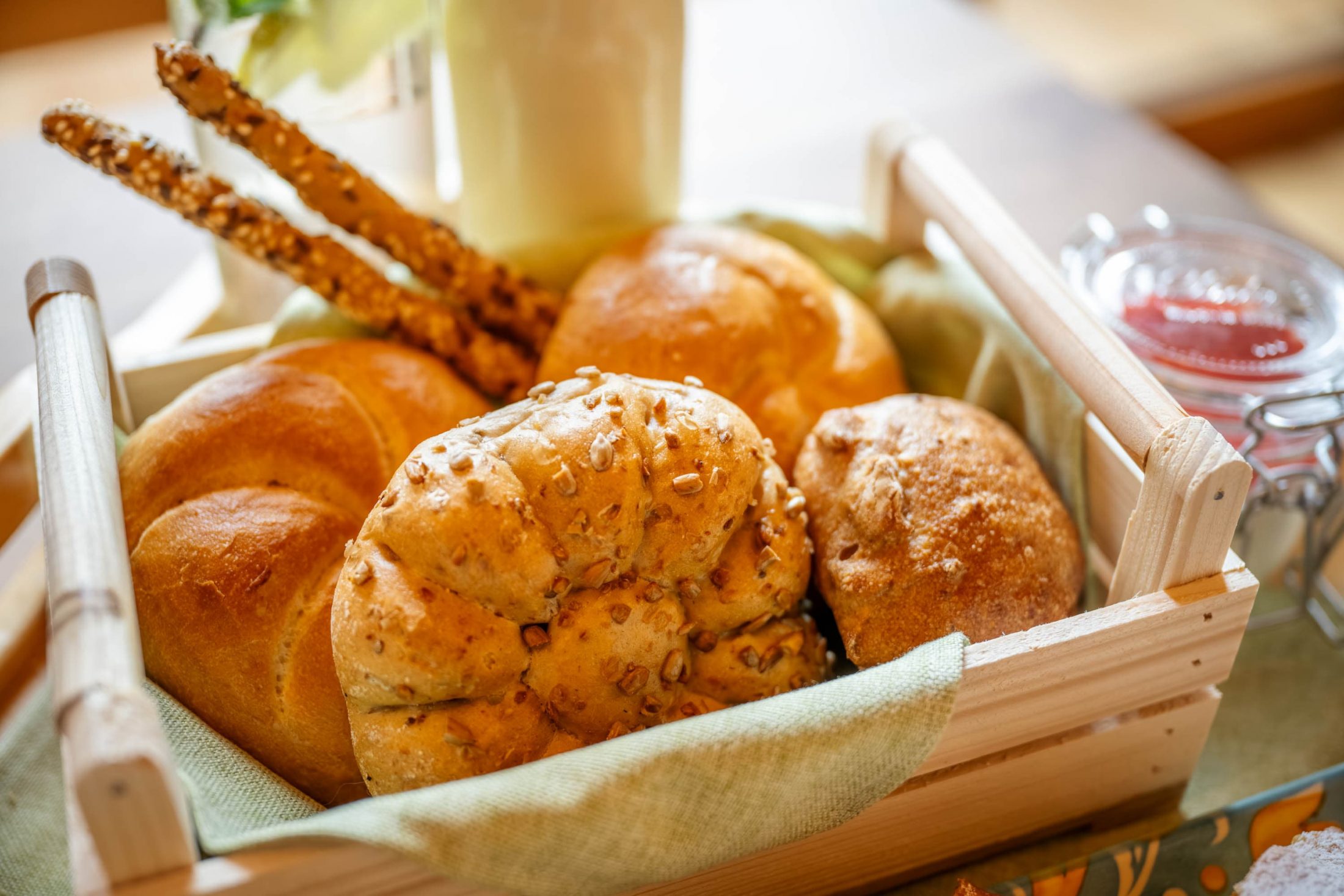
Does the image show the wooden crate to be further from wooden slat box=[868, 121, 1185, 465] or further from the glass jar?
the glass jar

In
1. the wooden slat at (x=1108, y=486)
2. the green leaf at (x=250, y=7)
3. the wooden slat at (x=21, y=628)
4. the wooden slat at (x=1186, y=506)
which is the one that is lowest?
the wooden slat at (x=21, y=628)

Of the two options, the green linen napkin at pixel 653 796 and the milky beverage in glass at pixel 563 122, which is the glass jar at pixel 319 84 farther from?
the green linen napkin at pixel 653 796

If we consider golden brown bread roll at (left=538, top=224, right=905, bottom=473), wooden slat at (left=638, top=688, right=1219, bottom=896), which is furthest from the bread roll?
golden brown bread roll at (left=538, top=224, right=905, bottom=473)

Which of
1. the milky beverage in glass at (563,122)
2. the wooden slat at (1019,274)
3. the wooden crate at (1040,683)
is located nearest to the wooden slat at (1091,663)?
the wooden crate at (1040,683)

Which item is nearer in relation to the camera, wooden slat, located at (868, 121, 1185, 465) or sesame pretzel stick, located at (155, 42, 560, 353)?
wooden slat, located at (868, 121, 1185, 465)

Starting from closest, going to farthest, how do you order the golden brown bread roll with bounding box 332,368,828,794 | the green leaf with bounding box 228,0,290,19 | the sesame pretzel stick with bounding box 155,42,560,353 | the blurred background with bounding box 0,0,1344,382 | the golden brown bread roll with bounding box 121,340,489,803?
the golden brown bread roll with bounding box 332,368,828,794, the golden brown bread roll with bounding box 121,340,489,803, the sesame pretzel stick with bounding box 155,42,560,353, the green leaf with bounding box 228,0,290,19, the blurred background with bounding box 0,0,1344,382

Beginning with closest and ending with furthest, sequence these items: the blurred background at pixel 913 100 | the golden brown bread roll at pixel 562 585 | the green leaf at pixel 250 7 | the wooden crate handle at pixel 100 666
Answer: the wooden crate handle at pixel 100 666
the golden brown bread roll at pixel 562 585
the green leaf at pixel 250 7
the blurred background at pixel 913 100

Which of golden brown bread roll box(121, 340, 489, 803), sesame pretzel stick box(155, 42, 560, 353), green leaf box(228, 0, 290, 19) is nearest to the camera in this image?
golden brown bread roll box(121, 340, 489, 803)
